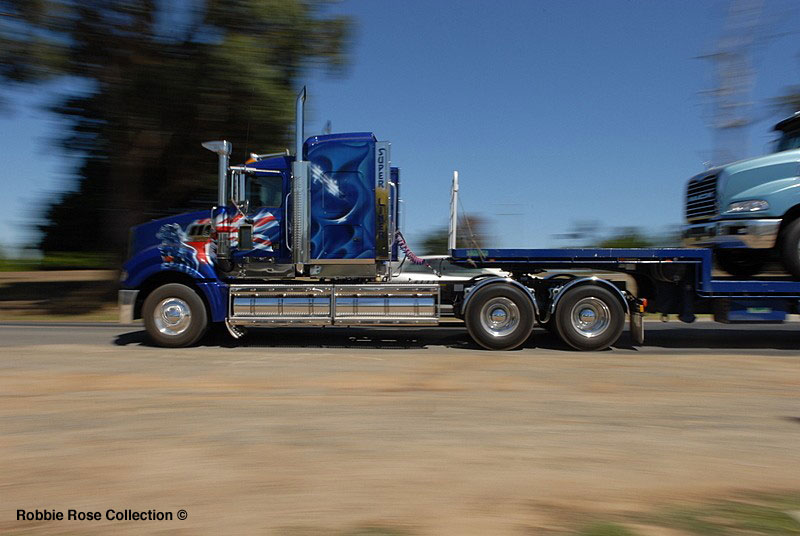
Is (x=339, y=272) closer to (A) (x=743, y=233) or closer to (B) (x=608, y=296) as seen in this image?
(B) (x=608, y=296)

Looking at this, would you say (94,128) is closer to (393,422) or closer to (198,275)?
(198,275)

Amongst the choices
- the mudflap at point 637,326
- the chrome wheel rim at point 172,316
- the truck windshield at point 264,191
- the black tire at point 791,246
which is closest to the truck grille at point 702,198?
the black tire at point 791,246

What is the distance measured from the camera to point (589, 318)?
31.7 ft

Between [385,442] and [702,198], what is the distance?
25.7 feet

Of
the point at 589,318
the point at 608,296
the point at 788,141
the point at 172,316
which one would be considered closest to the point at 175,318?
the point at 172,316

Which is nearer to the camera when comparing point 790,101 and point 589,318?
point 589,318

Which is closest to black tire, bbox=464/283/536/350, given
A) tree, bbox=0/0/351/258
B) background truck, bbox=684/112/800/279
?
background truck, bbox=684/112/800/279

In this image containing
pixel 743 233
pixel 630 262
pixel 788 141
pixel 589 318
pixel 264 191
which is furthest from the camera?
pixel 788 141

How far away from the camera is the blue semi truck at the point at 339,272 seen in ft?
31.5

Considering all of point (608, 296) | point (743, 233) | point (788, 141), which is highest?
point (788, 141)

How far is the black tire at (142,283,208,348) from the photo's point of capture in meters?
9.71

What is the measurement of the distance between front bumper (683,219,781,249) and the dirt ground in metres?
2.02

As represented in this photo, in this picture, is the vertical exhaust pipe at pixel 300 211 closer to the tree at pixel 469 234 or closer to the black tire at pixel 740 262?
the tree at pixel 469 234

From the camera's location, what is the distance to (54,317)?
15.8 metres
